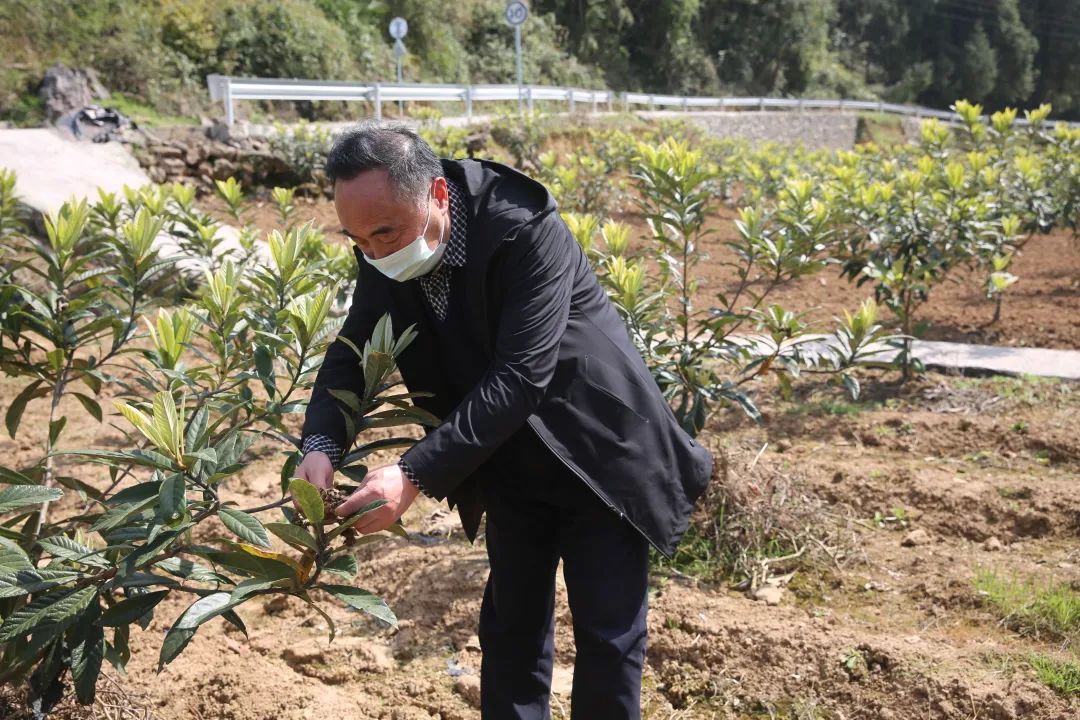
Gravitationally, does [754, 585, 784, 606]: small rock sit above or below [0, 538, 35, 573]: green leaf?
below

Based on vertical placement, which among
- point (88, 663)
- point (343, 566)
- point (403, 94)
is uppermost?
point (403, 94)

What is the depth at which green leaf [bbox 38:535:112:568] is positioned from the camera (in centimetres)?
180

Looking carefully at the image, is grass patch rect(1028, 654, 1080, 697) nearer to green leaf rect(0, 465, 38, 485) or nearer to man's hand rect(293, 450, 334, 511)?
man's hand rect(293, 450, 334, 511)

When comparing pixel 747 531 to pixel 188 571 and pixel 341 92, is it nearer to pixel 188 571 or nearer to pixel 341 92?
pixel 188 571

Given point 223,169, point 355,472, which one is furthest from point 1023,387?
point 223,169

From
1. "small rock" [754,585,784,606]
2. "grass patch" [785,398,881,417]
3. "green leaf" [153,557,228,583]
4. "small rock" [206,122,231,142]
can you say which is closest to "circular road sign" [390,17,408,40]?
"small rock" [206,122,231,142]

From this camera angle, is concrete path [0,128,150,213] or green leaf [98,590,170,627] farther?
concrete path [0,128,150,213]

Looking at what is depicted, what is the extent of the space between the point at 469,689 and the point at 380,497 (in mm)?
1273

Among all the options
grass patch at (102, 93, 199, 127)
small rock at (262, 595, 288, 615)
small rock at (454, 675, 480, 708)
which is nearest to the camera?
small rock at (454, 675, 480, 708)

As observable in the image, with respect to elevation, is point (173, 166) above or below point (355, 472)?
above

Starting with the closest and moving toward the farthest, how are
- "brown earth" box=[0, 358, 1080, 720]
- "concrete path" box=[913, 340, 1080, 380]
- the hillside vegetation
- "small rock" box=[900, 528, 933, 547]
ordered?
"brown earth" box=[0, 358, 1080, 720] → "small rock" box=[900, 528, 933, 547] → "concrete path" box=[913, 340, 1080, 380] → the hillside vegetation

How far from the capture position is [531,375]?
1826 mm

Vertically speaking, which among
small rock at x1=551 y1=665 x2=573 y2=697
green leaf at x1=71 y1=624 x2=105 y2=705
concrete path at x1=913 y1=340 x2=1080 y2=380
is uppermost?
green leaf at x1=71 y1=624 x2=105 y2=705

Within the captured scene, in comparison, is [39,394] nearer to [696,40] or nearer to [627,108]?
[627,108]
